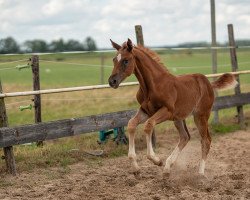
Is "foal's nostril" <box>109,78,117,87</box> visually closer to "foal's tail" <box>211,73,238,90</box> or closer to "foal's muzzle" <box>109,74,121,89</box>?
"foal's muzzle" <box>109,74,121,89</box>

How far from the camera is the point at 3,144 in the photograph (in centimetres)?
665

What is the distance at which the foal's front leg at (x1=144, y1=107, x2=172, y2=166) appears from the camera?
5914 mm

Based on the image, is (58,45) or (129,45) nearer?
(129,45)

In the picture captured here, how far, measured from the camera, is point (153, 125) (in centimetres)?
596

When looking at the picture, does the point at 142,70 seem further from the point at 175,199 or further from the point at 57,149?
the point at 57,149

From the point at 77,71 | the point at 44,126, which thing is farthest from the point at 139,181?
the point at 77,71

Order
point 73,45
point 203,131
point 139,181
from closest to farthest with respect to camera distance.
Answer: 1. point 139,181
2. point 203,131
3. point 73,45

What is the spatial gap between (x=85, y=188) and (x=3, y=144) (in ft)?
4.67

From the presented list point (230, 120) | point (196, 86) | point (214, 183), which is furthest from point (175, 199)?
point (230, 120)

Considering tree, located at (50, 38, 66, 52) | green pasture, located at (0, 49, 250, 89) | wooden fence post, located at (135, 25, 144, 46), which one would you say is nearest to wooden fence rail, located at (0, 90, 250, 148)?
wooden fence post, located at (135, 25, 144, 46)

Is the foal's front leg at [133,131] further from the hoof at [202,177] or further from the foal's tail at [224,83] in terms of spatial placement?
the foal's tail at [224,83]

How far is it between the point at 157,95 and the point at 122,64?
705 mm

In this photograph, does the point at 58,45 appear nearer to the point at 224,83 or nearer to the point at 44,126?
the point at 224,83

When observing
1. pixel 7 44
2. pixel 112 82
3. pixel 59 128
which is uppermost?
pixel 7 44
